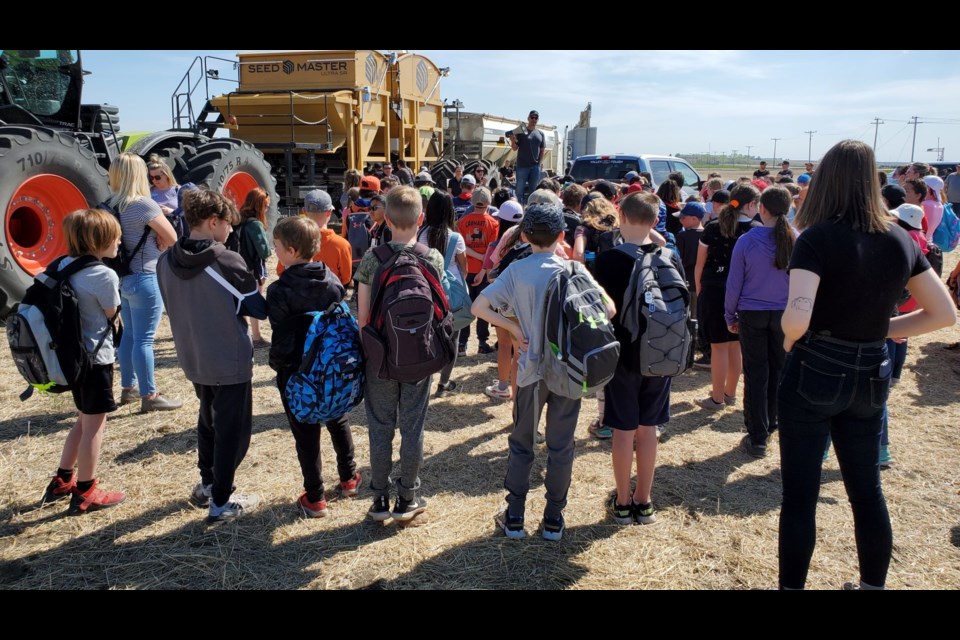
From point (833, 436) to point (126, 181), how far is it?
450 cm

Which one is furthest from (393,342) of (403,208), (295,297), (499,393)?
(499,393)

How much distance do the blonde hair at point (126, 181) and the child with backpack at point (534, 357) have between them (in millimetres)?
2811

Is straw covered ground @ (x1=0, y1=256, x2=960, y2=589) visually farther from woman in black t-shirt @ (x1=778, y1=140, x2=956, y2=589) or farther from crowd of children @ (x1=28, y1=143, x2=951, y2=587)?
woman in black t-shirt @ (x1=778, y1=140, x2=956, y2=589)

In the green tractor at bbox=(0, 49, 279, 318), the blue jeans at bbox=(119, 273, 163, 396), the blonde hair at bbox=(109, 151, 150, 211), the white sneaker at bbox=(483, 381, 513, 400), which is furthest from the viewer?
the green tractor at bbox=(0, 49, 279, 318)

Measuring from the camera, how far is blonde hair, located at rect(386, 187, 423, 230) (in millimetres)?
3133

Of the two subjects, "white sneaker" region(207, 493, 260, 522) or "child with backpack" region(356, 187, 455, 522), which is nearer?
"child with backpack" region(356, 187, 455, 522)

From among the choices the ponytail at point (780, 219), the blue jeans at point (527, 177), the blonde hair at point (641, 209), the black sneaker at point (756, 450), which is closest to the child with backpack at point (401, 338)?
the blonde hair at point (641, 209)

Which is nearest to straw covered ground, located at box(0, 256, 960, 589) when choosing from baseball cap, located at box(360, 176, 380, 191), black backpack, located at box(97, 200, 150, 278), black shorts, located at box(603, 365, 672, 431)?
black shorts, located at box(603, 365, 672, 431)

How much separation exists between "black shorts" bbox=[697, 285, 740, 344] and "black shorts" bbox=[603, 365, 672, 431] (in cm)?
179

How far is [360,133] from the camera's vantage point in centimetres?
1223

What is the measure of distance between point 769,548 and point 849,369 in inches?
54.9

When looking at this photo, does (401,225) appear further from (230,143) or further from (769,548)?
(230,143)
